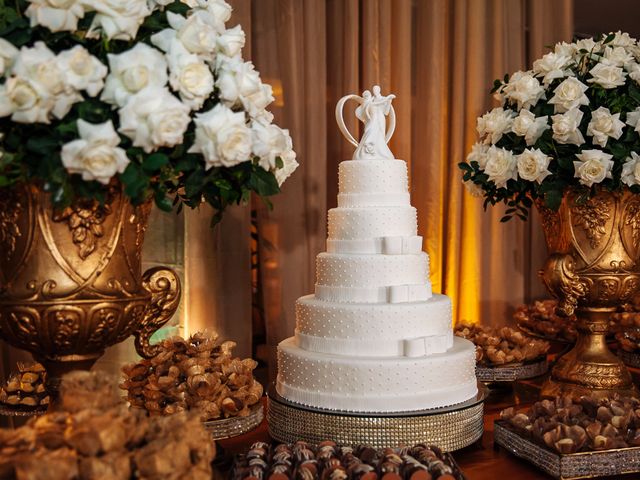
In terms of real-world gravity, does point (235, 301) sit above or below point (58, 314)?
below

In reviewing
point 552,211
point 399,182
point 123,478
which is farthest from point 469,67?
point 123,478

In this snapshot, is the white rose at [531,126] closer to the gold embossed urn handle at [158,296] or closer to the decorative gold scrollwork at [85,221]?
the gold embossed urn handle at [158,296]

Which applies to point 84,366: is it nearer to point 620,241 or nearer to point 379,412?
point 379,412

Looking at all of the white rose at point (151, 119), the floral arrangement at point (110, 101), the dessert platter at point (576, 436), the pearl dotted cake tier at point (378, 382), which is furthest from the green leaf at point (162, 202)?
the dessert platter at point (576, 436)

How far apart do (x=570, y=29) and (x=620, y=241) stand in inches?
63.4

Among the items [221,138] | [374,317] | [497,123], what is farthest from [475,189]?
[221,138]

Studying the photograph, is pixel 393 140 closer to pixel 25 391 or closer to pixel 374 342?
pixel 374 342

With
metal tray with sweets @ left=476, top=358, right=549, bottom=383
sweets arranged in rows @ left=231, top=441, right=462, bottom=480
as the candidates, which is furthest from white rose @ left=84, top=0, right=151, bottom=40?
metal tray with sweets @ left=476, top=358, right=549, bottom=383

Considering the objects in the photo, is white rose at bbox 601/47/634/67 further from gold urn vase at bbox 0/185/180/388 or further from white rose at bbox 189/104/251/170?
gold urn vase at bbox 0/185/180/388

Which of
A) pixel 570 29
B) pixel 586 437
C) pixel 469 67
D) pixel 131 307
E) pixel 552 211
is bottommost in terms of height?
pixel 586 437

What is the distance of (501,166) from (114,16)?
122 cm

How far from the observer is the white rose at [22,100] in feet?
3.51

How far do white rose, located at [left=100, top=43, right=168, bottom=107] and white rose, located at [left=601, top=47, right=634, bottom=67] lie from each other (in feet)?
4.32

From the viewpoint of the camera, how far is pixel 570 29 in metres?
3.21
